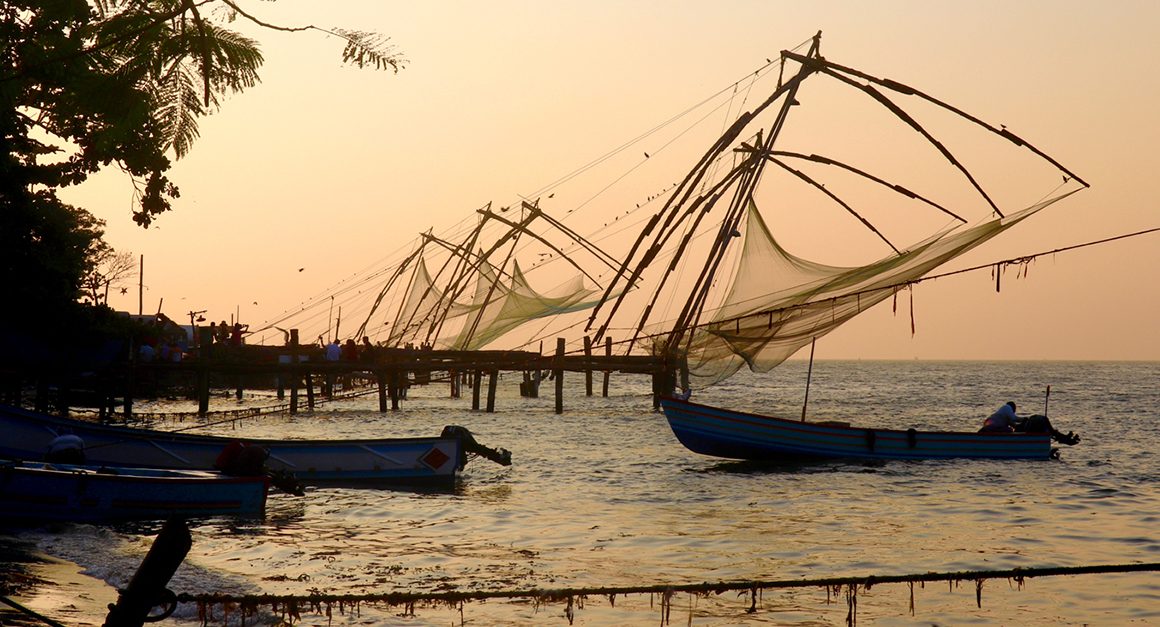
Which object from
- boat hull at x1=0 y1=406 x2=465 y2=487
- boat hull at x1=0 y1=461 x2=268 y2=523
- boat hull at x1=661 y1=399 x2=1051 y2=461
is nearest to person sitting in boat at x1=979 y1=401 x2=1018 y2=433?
boat hull at x1=661 y1=399 x2=1051 y2=461

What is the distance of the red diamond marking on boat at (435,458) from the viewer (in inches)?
861

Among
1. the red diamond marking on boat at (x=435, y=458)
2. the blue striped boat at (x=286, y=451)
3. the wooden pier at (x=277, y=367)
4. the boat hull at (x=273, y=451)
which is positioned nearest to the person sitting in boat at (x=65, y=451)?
the blue striped boat at (x=286, y=451)

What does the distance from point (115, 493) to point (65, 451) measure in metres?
1.92

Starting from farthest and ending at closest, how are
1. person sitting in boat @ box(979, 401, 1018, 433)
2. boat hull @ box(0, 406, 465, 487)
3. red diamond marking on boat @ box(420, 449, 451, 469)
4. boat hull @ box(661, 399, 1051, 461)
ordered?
1. person sitting in boat @ box(979, 401, 1018, 433)
2. boat hull @ box(661, 399, 1051, 461)
3. red diamond marking on boat @ box(420, 449, 451, 469)
4. boat hull @ box(0, 406, 465, 487)

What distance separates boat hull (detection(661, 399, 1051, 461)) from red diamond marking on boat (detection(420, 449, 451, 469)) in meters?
5.60

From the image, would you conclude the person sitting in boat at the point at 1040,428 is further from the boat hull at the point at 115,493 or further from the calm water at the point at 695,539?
the boat hull at the point at 115,493

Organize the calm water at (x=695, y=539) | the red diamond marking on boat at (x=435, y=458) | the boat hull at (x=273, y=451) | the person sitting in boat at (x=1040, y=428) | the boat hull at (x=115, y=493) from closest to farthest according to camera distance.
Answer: the calm water at (x=695, y=539), the boat hull at (x=115, y=493), the boat hull at (x=273, y=451), the red diamond marking on boat at (x=435, y=458), the person sitting in boat at (x=1040, y=428)

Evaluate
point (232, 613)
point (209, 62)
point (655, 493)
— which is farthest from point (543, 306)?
point (209, 62)

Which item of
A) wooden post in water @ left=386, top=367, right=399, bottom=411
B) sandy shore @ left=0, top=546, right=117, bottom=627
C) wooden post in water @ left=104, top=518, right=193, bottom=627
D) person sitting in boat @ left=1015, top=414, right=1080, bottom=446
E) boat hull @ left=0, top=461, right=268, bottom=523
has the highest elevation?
wooden post in water @ left=386, top=367, right=399, bottom=411

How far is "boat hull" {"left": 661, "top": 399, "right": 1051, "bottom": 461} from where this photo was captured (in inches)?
1000

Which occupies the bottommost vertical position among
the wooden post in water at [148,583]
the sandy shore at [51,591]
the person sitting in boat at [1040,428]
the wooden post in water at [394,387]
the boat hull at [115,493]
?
the sandy shore at [51,591]

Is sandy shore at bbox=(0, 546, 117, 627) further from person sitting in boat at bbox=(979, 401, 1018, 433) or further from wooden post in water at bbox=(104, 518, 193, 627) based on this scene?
person sitting in boat at bbox=(979, 401, 1018, 433)

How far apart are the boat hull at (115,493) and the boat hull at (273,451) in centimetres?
183

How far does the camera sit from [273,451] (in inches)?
818
